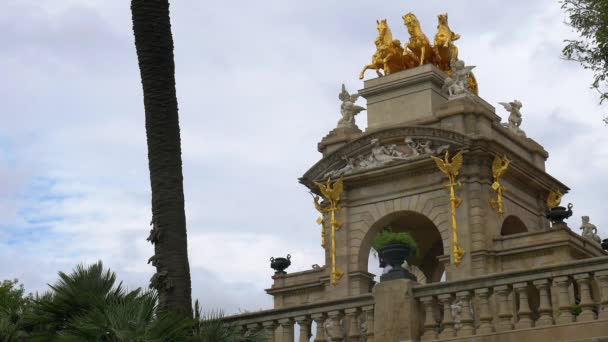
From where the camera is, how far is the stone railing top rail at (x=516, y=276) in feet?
49.4

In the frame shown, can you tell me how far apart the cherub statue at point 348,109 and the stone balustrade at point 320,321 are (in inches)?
786

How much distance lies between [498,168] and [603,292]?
19.6 metres

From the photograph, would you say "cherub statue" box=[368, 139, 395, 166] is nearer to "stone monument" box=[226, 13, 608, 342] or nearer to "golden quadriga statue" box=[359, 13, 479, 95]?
"stone monument" box=[226, 13, 608, 342]

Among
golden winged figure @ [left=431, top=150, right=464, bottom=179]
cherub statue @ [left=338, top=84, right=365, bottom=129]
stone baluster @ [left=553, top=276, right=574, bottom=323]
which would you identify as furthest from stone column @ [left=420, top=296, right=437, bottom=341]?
cherub statue @ [left=338, top=84, right=365, bottom=129]

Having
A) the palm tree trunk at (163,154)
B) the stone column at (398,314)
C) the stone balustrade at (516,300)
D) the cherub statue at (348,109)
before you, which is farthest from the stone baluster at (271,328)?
the cherub statue at (348,109)

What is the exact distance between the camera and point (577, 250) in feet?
108

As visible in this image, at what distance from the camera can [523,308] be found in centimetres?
1559

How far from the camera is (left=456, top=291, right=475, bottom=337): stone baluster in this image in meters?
15.9

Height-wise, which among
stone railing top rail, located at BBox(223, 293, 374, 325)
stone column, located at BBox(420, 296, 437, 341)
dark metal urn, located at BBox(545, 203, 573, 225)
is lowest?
stone column, located at BBox(420, 296, 437, 341)

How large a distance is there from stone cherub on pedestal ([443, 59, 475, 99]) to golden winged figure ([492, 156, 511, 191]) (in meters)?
2.54

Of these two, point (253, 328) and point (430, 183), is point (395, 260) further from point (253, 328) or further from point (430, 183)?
point (430, 183)

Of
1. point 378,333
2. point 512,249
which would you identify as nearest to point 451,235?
point 512,249

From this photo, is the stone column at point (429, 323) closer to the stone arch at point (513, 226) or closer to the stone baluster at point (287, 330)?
the stone baluster at point (287, 330)

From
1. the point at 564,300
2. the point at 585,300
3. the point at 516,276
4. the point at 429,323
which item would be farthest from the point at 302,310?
the point at 585,300
